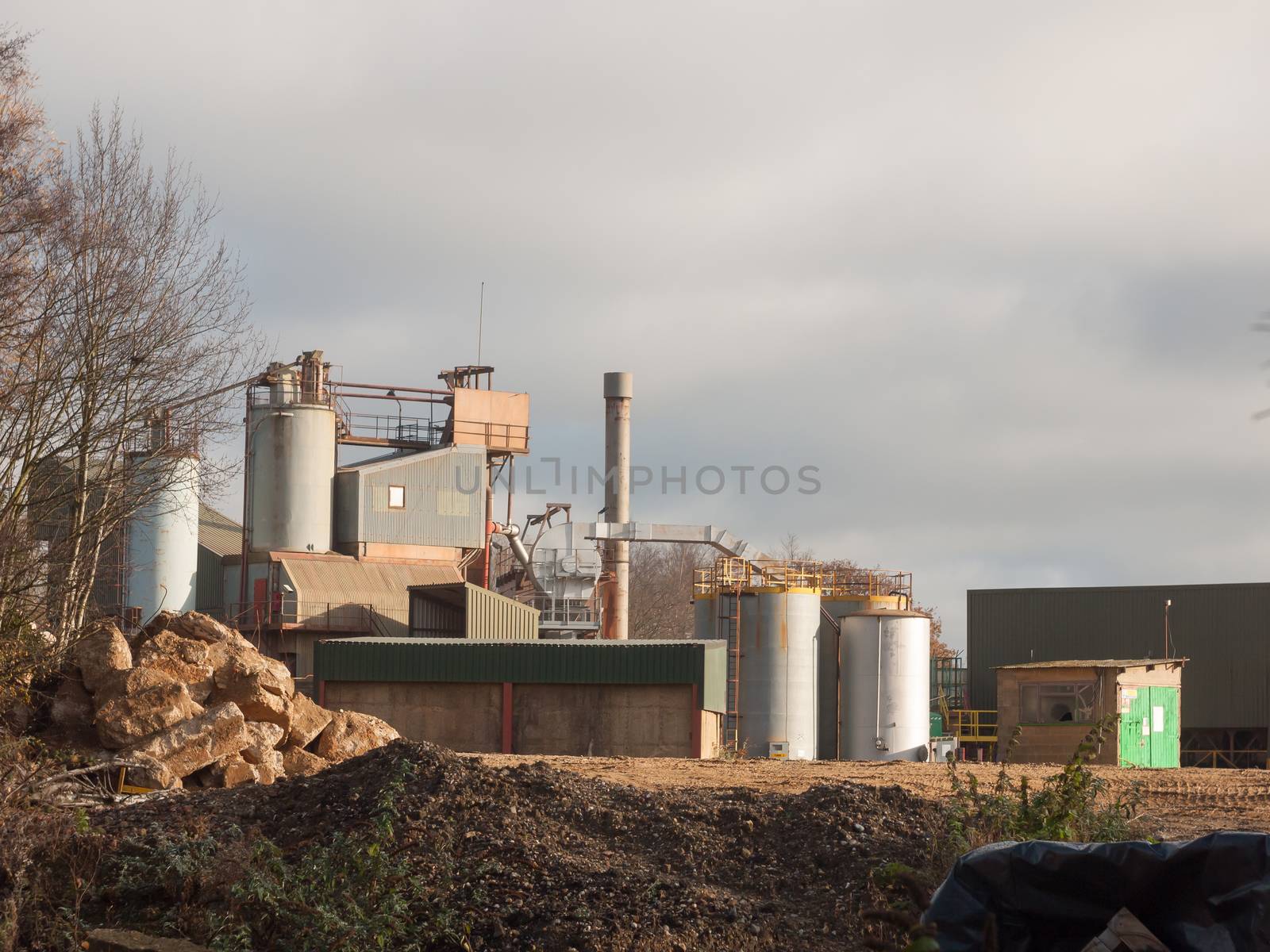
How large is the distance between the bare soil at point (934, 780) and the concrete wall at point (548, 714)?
13.0ft

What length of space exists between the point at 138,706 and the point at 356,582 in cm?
2889

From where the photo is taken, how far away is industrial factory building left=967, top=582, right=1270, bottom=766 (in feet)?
144

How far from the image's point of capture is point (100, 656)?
18156mm

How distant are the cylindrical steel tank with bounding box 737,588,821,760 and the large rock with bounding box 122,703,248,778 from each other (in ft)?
65.8

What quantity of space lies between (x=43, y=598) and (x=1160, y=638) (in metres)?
36.4

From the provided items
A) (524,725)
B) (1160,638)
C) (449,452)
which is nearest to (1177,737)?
(1160,638)

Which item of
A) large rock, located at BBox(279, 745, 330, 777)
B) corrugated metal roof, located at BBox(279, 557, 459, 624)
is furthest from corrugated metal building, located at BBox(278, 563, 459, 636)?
large rock, located at BBox(279, 745, 330, 777)

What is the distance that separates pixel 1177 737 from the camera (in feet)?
123

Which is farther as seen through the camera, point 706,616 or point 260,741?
point 706,616

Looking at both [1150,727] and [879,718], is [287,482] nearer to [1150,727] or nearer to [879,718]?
[879,718]

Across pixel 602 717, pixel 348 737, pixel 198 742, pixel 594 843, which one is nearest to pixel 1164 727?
pixel 602 717

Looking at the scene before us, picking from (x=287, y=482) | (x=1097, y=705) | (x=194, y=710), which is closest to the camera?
(x=194, y=710)

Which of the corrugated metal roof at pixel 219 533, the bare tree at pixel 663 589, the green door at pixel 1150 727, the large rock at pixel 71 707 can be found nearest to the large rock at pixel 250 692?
the large rock at pixel 71 707

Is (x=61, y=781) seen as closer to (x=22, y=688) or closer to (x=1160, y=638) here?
(x=22, y=688)
